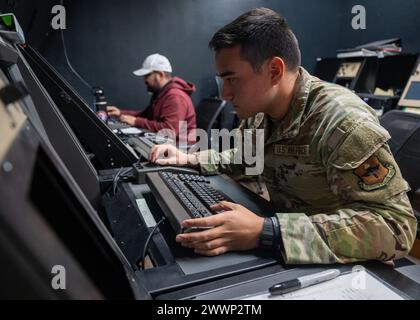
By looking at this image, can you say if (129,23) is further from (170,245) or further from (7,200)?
(7,200)

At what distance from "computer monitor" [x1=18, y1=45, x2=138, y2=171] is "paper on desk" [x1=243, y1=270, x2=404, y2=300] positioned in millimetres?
784

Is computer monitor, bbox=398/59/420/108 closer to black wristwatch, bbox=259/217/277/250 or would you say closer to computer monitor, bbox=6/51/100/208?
black wristwatch, bbox=259/217/277/250

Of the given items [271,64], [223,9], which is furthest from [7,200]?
[223,9]

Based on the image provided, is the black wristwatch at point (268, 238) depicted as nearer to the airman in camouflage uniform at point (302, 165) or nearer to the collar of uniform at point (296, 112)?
the airman in camouflage uniform at point (302, 165)

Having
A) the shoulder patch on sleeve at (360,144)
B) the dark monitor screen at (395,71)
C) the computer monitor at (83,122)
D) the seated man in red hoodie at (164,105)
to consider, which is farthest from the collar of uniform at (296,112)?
the dark monitor screen at (395,71)

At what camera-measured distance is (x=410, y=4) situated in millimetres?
3078

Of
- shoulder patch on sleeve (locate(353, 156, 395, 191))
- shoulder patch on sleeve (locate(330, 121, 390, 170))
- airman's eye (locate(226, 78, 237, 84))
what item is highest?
airman's eye (locate(226, 78, 237, 84))

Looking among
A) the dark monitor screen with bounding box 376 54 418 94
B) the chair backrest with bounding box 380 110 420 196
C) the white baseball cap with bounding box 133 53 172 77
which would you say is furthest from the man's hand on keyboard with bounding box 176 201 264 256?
the dark monitor screen with bounding box 376 54 418 94

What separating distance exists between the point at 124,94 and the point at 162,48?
0.64 metres

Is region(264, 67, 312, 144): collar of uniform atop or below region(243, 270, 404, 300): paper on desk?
atop

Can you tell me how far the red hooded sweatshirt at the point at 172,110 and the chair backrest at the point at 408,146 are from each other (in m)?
1.42

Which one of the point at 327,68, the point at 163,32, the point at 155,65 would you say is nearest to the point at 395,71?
the point at 327,68

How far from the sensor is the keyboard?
0.69 metres

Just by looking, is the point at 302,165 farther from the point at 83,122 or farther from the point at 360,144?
the point at 83,122
